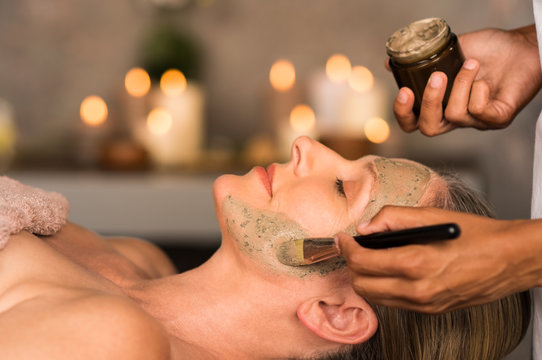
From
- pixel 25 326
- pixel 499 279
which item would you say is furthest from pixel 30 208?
pixel 499 279

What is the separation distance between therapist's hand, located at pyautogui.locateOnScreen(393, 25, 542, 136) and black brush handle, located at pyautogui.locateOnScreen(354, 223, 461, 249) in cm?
45

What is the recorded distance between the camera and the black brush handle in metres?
0.79

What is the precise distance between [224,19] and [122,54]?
513mm

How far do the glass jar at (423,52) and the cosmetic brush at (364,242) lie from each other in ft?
1.25

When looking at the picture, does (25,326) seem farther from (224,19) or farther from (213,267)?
(224,19)

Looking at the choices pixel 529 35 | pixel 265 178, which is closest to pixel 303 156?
pixel 265 178

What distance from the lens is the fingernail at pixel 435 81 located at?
1209 millimetres

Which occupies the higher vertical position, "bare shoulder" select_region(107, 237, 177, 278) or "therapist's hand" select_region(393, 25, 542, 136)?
"therapist's hand" select_region(393, 25, 542, 136)

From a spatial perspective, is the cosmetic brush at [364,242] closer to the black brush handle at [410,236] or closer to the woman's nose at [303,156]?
the black brush handle at [410,236]

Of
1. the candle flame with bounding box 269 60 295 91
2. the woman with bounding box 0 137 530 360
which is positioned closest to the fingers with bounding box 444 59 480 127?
the woman with bounding box 0 137 530 360

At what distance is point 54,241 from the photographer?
1262mm

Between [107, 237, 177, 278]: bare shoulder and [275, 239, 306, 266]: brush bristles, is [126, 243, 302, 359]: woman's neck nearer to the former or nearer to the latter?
[275, 239, 306, 266]: brush bristles

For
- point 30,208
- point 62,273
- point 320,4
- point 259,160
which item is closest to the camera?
point 62,273

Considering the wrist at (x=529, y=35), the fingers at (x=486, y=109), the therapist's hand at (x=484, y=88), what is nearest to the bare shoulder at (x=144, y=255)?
the therapist's hand at (x=484, y=88)
